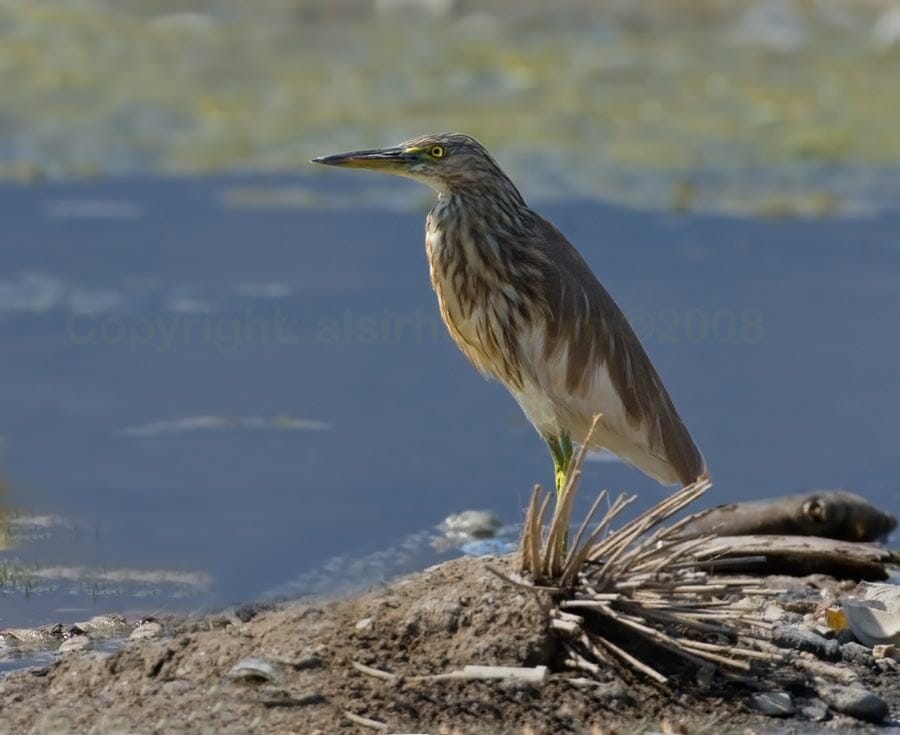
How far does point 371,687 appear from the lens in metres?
5.07

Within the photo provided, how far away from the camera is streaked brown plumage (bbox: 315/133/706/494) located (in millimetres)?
6559

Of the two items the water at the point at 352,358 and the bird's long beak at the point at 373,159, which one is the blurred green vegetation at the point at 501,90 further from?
the bird's long beak at the point at 373,159

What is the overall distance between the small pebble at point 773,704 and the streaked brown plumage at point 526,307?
159 centimetres

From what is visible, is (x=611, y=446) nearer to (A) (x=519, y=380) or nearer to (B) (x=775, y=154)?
(A) (x=519, y=380)

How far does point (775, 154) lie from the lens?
13.6 metres

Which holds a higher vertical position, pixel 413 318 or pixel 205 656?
pixel 413 318

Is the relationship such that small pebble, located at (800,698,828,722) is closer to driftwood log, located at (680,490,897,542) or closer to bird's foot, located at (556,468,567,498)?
bird's foot, located at (556,468,567,498)

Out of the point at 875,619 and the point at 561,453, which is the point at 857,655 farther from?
the point at 561,453

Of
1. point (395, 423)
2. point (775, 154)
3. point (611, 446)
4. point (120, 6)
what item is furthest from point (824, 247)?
point (120, 6)

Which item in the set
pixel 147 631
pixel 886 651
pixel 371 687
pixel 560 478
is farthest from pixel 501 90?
pixel 371 687

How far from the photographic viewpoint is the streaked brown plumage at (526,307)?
6.56 metres

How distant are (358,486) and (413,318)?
86.3 inches

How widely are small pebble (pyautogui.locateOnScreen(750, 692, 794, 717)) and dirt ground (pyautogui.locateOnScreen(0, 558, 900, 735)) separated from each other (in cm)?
3

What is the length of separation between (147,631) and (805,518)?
278 cm
